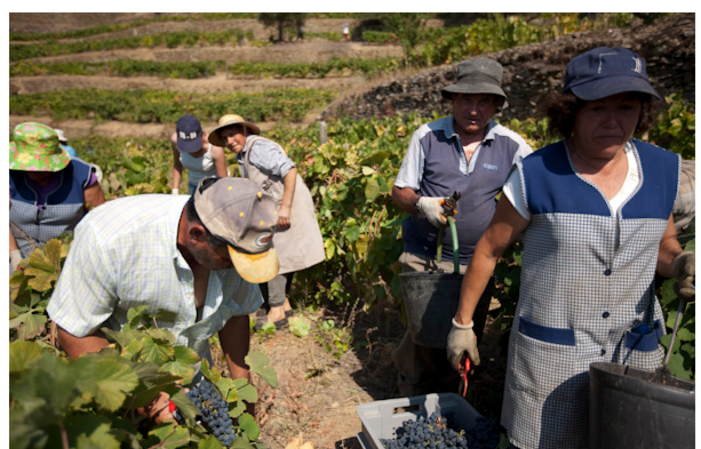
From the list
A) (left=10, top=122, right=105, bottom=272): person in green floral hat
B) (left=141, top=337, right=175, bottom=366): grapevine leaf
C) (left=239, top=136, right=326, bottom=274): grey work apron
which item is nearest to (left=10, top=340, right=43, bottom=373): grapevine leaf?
(left=141, top=337, right=175, bottom=366): grapevine leaf

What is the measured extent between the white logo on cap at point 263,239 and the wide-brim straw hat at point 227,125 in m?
2.27

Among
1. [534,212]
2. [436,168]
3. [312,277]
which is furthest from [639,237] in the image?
[312,277]

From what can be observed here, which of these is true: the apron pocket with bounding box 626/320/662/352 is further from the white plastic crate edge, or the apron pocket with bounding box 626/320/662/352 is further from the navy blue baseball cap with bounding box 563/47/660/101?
the white plastic crate edge

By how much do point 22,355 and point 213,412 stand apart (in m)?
0.66

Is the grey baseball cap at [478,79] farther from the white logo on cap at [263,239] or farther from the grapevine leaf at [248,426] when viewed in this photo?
the grapevine leaf at [248,426]

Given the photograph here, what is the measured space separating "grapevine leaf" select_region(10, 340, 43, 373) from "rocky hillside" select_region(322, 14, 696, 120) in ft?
21.0

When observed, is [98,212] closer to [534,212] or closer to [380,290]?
[534,212]

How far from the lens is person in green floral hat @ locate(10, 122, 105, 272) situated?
281 cm

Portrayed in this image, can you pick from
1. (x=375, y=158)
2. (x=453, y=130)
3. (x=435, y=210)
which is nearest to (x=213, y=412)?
(x=435, y=210)

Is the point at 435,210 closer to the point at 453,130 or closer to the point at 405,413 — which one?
the point at 453,130

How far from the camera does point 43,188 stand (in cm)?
296

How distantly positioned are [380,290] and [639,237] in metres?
2.28

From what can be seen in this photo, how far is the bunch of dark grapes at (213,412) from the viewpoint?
1447mm

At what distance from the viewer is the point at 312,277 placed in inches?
181
